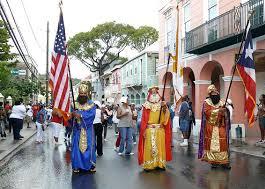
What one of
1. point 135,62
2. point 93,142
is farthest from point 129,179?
point 135,62

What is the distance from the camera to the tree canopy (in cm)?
5878

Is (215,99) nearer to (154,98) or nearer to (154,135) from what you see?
(154,98)

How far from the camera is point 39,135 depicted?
18.1m

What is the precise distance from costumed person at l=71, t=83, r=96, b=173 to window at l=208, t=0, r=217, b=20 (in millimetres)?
11951

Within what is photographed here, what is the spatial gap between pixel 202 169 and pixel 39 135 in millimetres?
9663

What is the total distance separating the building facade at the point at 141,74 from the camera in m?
40.3

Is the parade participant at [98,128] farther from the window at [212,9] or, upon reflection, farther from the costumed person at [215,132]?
the window at [212,9]

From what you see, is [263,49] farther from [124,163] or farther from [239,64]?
[124,163]

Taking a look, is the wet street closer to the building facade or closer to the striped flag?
the striped flag

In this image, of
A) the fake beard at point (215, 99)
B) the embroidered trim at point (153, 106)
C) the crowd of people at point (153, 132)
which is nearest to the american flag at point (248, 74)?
the crowd of people at point (153, 132)

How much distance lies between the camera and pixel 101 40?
5991 centimetres

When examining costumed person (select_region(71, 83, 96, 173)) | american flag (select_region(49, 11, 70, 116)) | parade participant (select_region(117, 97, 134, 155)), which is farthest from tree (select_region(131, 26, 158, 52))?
costumed person (select_region(71, 83, 96, 173))

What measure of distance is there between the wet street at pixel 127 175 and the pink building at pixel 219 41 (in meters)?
5.03

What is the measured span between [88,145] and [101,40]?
51278 millimetres
